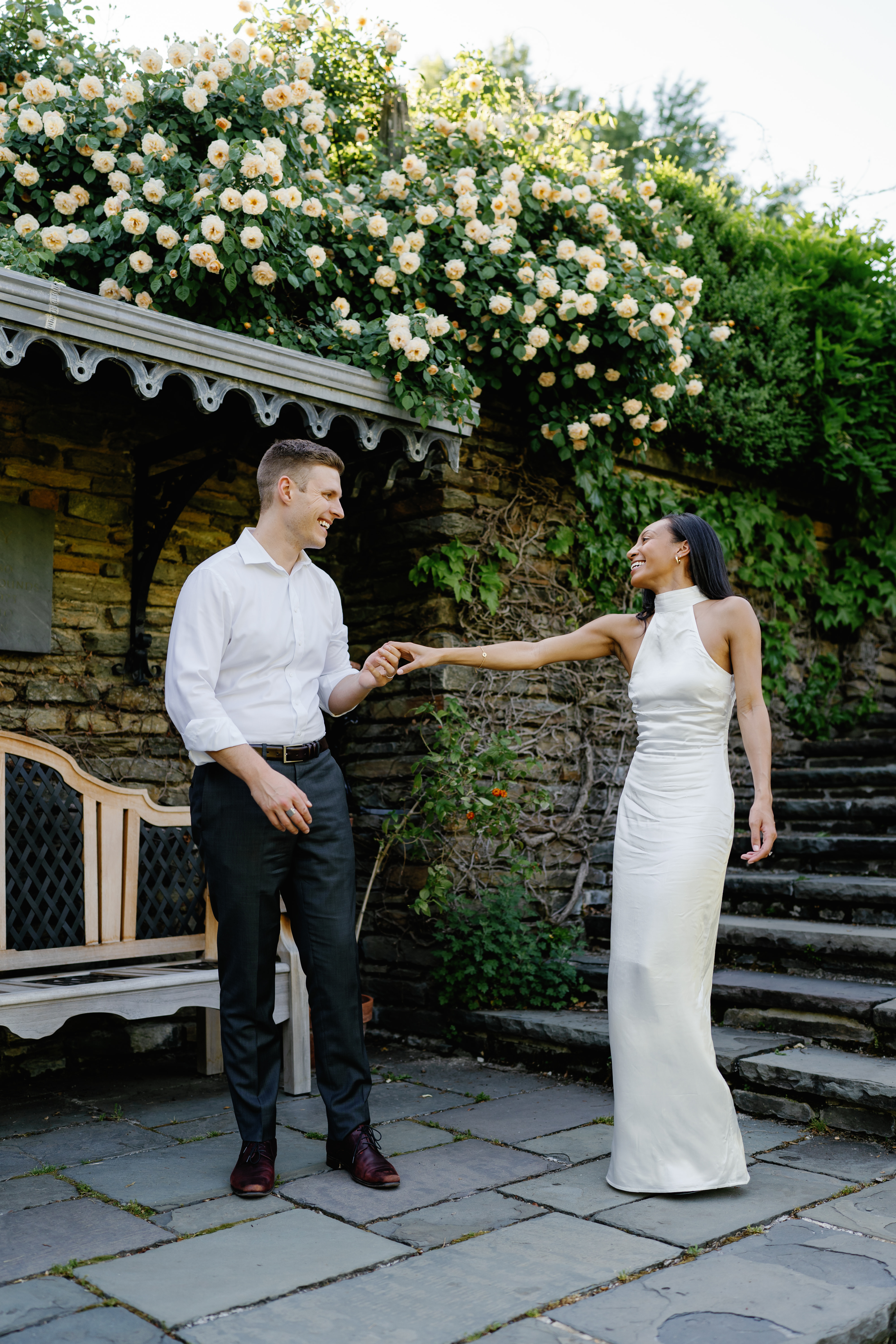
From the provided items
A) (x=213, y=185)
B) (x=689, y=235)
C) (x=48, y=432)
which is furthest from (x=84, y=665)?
(x=689, y=235)

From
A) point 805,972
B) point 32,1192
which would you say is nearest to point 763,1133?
point 805,972

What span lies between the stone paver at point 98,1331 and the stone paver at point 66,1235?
271 millimetres

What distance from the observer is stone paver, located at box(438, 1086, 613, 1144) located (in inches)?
138

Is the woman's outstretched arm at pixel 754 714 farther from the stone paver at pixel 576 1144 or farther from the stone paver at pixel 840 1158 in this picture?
the stone paver at pixel 576 1144

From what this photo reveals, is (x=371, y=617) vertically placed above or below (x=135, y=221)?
below

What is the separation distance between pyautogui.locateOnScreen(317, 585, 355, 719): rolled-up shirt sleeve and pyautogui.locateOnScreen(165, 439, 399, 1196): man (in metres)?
0.13

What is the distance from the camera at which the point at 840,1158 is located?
10.4ft

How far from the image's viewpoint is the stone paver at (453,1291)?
6.95 feet

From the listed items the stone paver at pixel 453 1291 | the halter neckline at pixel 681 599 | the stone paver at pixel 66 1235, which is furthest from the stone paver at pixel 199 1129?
the halter neckline at pixel 681 599

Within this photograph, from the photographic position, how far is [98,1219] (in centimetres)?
273

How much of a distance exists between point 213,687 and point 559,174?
3735mm

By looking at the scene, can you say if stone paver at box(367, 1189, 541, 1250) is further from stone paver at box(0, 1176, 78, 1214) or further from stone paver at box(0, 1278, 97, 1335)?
stone paver at box(0, 1176, 78, 1214)

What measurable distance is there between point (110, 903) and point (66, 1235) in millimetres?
1554

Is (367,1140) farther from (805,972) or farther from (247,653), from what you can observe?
(805,972)
